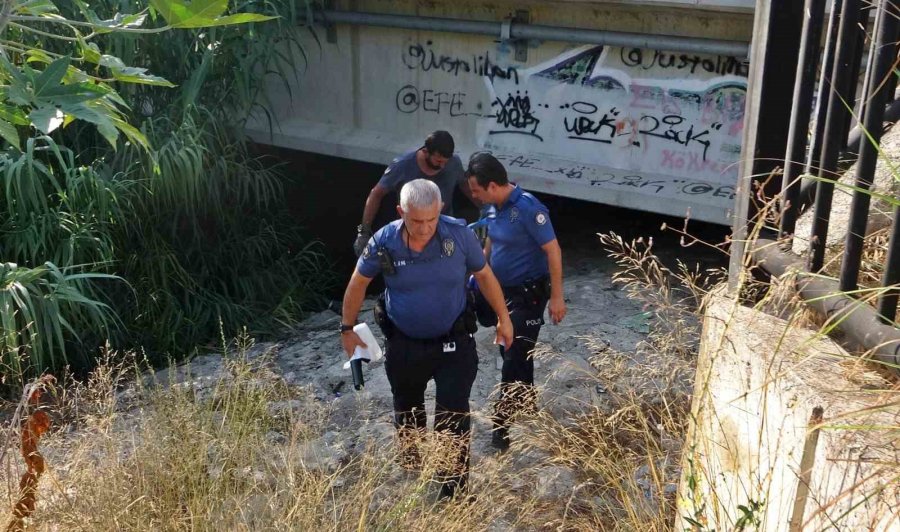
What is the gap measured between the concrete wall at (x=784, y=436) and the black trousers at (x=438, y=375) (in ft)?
5.19

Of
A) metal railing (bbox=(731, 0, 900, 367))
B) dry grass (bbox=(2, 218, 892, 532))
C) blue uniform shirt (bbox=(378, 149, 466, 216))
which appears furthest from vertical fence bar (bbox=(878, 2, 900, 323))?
blue uniform shirt (bbox=(378, 149, 466, 216))

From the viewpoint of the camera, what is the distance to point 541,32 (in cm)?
699

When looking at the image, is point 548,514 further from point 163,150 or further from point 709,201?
point 163,150

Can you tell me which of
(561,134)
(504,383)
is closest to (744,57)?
(561,134)

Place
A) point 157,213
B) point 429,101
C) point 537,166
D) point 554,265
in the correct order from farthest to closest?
point 429,101 → point 537,166 → point 157,213 → point 554,265

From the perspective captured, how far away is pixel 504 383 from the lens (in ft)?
14.2

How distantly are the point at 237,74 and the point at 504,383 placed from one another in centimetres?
438

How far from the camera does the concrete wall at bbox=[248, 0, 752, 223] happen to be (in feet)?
21.5

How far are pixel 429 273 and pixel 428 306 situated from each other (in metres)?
0.15

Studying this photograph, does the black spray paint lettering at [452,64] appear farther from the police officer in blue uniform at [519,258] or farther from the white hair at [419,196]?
the white hair at [419,196]

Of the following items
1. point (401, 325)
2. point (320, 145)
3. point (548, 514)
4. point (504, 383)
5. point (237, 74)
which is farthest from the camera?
point (320, 145)

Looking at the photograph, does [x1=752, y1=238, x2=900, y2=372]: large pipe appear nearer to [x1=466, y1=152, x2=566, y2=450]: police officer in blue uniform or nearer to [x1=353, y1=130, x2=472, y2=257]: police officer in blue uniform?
[x1=466, y1=152, x2=566, y2=450]: police officer in blue uniform

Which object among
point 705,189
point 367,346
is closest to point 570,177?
point 705,189

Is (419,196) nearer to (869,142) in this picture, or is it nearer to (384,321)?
(384,321)
